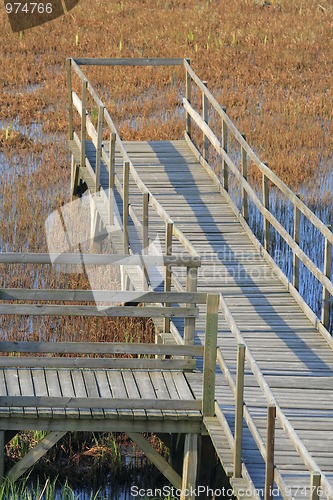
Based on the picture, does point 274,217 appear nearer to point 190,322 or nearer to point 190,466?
point 190,322

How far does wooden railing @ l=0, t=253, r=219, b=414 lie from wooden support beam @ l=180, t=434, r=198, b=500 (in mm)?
262

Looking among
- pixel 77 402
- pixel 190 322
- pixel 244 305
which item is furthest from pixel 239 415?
pixel 244 305

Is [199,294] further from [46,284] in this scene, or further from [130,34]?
[130,34]

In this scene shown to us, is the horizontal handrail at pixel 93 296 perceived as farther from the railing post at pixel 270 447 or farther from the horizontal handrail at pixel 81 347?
the railing post at pixel 270 447

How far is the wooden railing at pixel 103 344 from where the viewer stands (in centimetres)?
866

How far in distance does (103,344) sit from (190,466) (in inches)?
41.0

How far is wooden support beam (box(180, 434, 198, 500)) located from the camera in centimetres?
873

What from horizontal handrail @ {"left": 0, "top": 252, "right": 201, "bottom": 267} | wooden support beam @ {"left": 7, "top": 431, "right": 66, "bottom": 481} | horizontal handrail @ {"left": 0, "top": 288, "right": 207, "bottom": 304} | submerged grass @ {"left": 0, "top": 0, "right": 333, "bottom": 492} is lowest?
submerged grass @ {"left": 0, "top": 0, "right": 333, "bottom": 492}

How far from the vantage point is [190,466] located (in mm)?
8758

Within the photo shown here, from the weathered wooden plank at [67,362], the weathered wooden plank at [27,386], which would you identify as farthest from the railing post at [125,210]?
the weathered wooden plank at [67,362]

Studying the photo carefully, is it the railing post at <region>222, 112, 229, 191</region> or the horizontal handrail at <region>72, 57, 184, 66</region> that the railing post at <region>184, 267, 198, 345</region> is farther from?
the horizontal handrail at <region>72, 57, 184, 66</region>

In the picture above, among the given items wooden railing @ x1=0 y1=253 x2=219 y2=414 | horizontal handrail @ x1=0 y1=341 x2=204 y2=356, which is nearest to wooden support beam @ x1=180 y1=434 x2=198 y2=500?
wooden railing @ x1=0 y1=253 x2=219 y2=414

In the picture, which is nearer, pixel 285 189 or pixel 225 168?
pixel 285 189

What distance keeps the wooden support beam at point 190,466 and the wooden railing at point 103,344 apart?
0.26m
